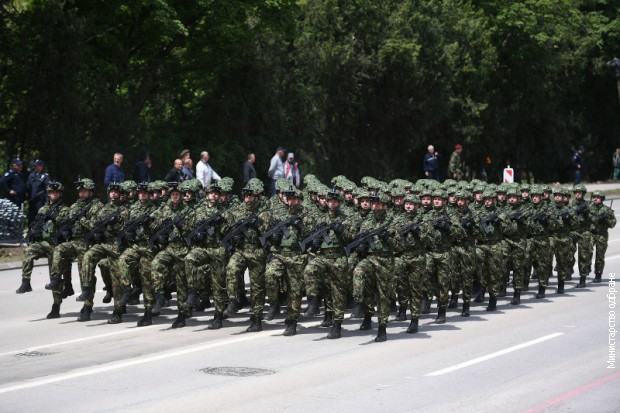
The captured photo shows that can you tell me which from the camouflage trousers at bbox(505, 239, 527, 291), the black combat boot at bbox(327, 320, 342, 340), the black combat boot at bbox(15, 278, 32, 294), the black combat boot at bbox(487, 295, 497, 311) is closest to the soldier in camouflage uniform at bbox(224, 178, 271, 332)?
the black combat boot at bbox(327, 320, 342, 340)

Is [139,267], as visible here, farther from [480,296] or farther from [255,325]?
[480,296]

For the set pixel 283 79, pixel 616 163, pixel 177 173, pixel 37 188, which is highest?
pixel 283 79

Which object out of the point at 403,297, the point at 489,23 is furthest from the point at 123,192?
the point at 489,23

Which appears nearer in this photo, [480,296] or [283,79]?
[480,296]

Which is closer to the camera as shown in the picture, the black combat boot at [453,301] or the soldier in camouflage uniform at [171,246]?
the soldier in camouflage uniform at [171,246]

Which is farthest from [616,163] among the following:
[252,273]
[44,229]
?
[252,273]

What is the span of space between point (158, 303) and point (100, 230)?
4.81ft

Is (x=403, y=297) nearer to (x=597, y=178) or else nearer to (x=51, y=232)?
(x=51, y=232)

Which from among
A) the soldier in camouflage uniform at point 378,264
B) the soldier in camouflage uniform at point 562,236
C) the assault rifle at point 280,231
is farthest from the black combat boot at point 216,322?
the soldier in camouflage uniform at point 562,236

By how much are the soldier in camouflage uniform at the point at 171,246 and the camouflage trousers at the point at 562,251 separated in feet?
22.1

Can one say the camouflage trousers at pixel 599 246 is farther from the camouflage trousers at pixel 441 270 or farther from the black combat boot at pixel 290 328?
the black combat boot at pixel 290 328

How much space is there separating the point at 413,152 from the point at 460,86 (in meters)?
3.18

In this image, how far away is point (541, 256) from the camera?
776 inches

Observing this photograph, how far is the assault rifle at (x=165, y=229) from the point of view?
1716 centimetres
